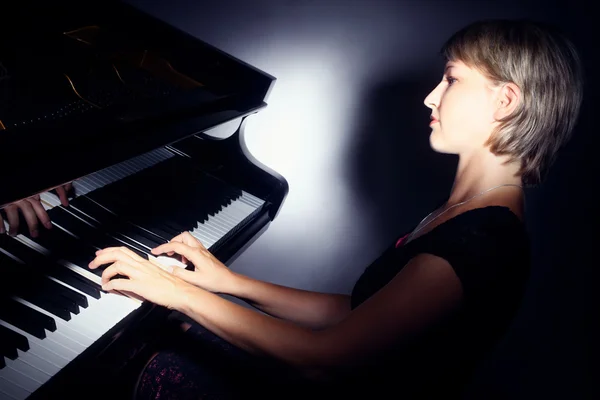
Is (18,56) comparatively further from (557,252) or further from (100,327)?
(557,252)

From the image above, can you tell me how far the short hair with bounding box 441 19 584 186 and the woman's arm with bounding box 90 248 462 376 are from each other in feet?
1.39

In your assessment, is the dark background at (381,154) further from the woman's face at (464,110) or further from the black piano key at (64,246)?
the black piano key at (64,246)

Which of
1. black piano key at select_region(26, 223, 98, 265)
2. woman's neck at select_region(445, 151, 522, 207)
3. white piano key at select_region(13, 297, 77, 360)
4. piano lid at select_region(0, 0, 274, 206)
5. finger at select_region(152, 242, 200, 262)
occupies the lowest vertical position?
white piano key at select_region(13, 297, 77, 360)

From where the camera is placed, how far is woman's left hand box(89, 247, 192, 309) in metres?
0.94

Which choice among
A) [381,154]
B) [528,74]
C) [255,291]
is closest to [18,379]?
[255,291]

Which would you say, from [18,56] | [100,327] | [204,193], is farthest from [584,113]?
[18,56]

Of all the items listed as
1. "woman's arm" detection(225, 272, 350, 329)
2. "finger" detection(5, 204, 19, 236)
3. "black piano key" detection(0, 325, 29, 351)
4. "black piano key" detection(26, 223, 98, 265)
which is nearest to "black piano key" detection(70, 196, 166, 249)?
"black piano key" detection(26, 223, 98, 265)

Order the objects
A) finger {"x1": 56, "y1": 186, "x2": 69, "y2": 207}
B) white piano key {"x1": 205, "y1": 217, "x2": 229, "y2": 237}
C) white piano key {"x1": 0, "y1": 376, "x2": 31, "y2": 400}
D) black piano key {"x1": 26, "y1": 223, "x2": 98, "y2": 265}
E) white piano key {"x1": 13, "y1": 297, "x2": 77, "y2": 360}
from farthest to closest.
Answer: white piano key {"x1": 205, "y1": 217, "x2": 229, "y2": 237} < finger {"x1": 56, "y1": 186, "x2": 69, "y2": 207} < black piano key {"x1": 26, "y1": 223, "x2": 98, "y2": 265} < white piano key {"x1": 13, "y1": 297, "x2": 77, "y2": 360} < white piano key {"x1": 0, "y1": 376, "x2": 31, "y2": 400}

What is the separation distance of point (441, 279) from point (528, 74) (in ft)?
1.78

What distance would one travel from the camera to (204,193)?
1.70 m

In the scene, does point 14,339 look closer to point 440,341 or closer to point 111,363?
point 111,363

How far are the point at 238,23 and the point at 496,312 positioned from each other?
6.24ft

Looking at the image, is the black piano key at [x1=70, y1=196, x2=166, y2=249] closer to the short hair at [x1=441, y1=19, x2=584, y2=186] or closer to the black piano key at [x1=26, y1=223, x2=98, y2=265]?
the black piano key at [x1=26, y1=223, x2=98, y2=265]

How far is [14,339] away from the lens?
2.89ft
